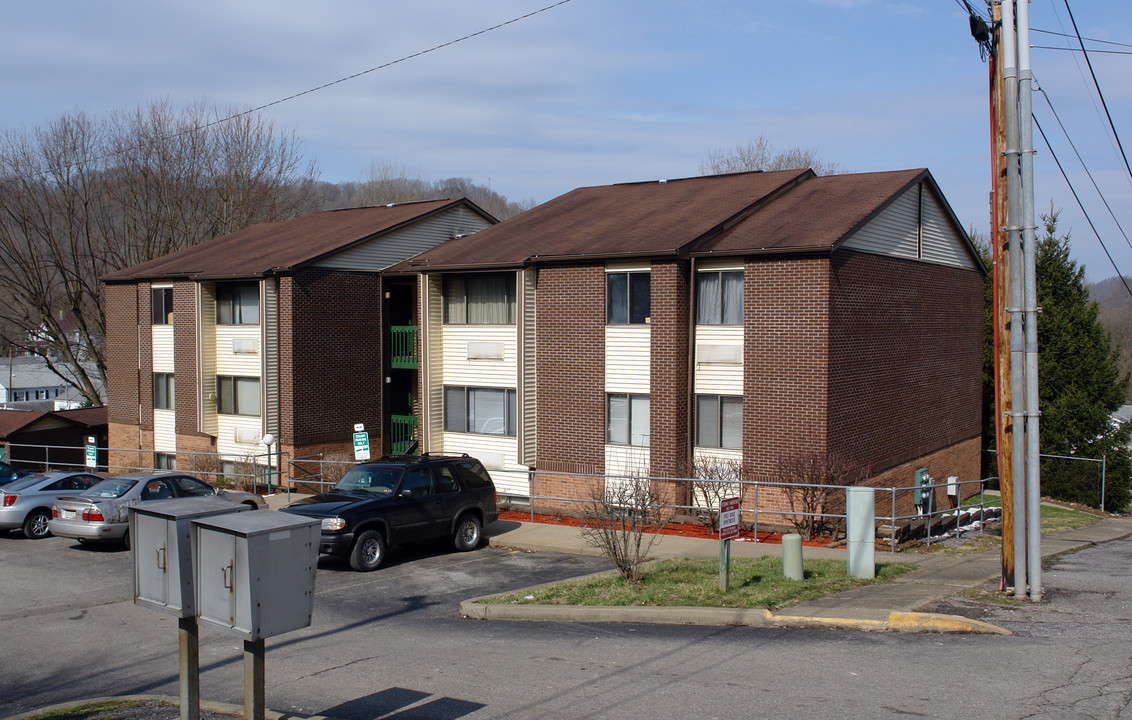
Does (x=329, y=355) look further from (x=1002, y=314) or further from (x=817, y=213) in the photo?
(x=1002, y=314)

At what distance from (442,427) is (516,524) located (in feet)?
18.7

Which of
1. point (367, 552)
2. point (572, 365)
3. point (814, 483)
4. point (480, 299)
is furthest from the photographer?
point (480, 299)

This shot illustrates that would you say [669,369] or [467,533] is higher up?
[669,369]

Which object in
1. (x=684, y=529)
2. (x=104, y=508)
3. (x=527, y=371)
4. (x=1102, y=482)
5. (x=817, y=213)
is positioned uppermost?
(x=817, y=213)

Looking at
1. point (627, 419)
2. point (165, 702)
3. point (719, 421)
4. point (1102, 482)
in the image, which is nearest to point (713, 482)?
point (719, 421)

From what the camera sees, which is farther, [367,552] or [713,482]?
[713,482]

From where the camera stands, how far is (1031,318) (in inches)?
440

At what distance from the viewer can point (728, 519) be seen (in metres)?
11.5

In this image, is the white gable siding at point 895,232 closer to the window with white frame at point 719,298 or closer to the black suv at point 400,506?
the window with white frame at point 719,298

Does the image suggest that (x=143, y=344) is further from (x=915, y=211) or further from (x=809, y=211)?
(x=915, y=211)

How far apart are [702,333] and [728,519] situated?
914cm

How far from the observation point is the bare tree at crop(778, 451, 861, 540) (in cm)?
1803

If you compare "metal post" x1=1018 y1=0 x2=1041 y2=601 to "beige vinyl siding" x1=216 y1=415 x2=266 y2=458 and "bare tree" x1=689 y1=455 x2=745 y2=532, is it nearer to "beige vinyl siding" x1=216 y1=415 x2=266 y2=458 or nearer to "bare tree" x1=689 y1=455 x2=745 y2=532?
"bare tree" x1=689 y1=455 x2=745 y2=532

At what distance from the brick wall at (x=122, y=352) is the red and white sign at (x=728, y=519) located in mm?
Answer: 25484
